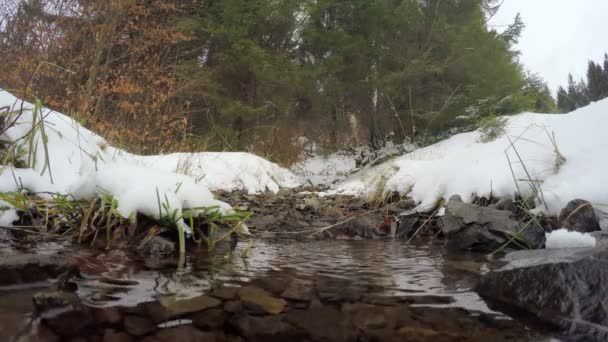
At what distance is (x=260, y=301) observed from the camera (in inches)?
38.7

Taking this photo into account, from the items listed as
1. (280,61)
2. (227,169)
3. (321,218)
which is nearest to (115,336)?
(321,218)

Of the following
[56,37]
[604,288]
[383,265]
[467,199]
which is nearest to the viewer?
[604,288]

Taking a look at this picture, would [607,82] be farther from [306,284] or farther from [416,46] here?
[306,284]

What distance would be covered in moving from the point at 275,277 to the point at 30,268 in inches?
28.1

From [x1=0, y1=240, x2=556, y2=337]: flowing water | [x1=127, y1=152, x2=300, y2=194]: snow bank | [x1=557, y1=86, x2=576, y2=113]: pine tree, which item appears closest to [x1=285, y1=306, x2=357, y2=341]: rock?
[x1=0, y1=240, x2=556, y2=337]: flowing water

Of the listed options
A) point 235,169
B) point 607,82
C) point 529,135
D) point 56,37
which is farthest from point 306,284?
point 607,82

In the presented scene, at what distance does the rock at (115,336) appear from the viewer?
0.73m

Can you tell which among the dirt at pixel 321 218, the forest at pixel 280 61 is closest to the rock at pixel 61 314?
the dirt at pixel 321 218

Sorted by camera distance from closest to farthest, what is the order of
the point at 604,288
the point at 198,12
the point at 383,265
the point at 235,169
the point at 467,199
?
the point at 604,288
the point at 383,265
the point at 467,199
the point at 235,169
the point at 198,12

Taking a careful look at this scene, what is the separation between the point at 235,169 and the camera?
16.8 ft

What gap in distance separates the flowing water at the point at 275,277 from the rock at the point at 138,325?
89 millimetres

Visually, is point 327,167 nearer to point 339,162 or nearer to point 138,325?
point 339,162

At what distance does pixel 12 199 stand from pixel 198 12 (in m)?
9.10

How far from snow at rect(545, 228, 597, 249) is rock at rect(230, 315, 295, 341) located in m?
1.46
